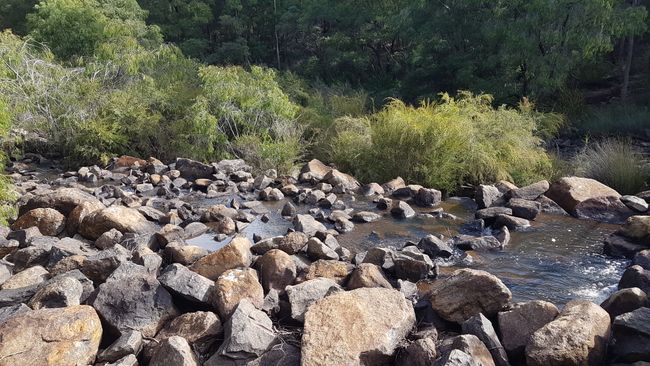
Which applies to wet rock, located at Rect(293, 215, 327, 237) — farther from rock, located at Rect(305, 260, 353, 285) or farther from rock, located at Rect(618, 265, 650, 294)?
rock, located at Rect(618, 265, 650, 294)

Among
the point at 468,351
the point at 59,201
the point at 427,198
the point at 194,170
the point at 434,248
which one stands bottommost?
the point at 194,170

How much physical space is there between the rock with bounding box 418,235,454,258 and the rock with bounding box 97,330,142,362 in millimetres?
3717

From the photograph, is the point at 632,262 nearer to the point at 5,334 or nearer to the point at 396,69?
the point at 5,334

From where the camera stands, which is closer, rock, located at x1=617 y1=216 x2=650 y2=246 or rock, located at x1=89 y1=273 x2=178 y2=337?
rock, located at x1=89 y1=273 x2=178 y2=337

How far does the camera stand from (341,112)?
53.2 feet

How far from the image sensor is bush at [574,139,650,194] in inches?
403

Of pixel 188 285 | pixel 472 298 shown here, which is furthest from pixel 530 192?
pixel 188 285

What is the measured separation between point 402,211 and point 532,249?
2.30 meters

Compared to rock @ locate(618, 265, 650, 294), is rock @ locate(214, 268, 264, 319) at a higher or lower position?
higher

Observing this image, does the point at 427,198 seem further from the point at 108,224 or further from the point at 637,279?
the point at 108,224

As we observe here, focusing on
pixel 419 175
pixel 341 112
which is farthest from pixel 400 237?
pixel 341 112

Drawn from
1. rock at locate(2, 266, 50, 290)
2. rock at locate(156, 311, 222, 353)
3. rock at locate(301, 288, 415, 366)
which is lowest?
rock at locate(2, 266, 50, 290)

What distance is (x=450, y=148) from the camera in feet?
36.4

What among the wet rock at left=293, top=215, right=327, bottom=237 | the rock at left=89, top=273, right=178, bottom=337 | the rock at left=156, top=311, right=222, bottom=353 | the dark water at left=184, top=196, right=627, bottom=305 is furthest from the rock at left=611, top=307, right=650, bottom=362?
the wet rock at left=293, top=215, right=327, bottom=237
